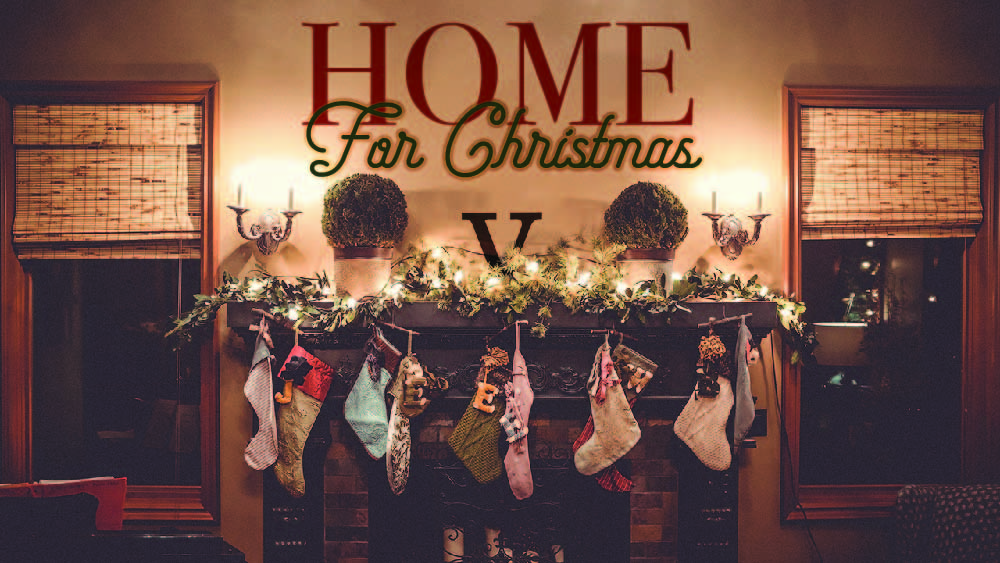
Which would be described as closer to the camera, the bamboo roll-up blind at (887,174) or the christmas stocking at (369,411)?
the christmas stocking at (369,411)

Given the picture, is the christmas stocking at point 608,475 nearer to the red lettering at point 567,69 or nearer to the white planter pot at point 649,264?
the white planter pot at point 649,264

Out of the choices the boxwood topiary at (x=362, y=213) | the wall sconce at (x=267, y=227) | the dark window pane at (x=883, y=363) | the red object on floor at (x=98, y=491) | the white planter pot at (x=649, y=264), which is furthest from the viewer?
the dark window pane at (x=883, y=363)

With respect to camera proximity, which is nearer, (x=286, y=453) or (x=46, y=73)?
(x=286, y=453)

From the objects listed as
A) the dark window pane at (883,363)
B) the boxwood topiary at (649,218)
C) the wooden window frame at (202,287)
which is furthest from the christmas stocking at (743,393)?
the wooden window frame at (202,287)

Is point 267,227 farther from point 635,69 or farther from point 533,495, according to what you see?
point 635,69

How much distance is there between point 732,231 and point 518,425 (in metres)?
1.46

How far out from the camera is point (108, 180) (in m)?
3.39

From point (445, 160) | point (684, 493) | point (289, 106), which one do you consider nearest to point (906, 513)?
point (684, 493)

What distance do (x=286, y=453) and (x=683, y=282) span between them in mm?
2052

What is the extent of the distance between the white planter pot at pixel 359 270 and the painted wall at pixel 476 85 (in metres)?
0.37

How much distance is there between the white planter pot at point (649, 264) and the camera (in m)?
3.13

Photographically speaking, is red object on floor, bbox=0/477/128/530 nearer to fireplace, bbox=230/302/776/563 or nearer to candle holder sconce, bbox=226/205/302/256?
fireplace, bbox=230/302/776/563

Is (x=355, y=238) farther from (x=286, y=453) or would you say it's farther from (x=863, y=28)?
(x=863, y=28)

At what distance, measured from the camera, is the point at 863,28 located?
11.5ft
